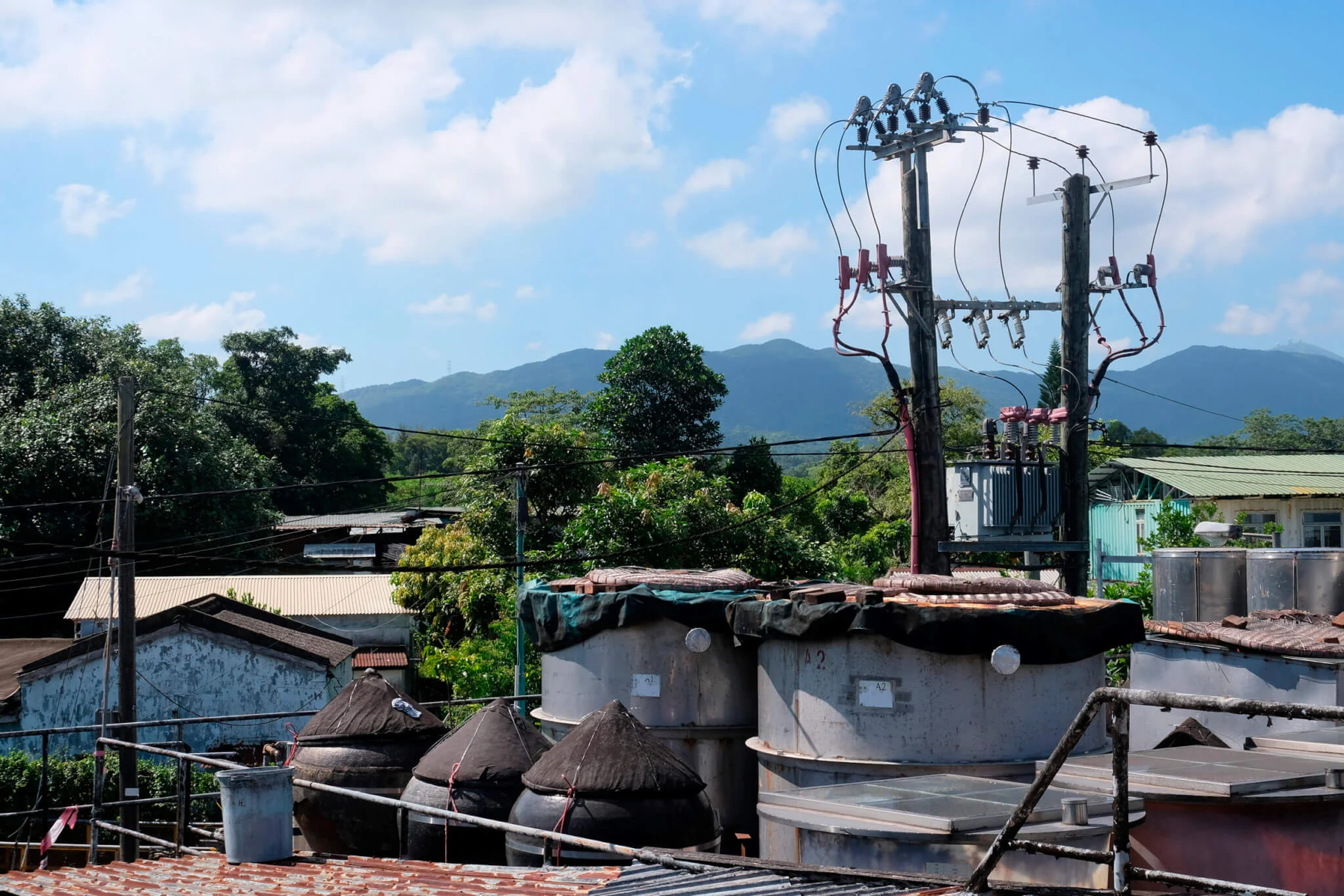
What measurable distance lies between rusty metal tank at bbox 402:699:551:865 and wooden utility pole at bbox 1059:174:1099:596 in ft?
29.6

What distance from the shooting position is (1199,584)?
1820cm

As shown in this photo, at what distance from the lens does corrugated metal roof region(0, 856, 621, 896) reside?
26.6ft

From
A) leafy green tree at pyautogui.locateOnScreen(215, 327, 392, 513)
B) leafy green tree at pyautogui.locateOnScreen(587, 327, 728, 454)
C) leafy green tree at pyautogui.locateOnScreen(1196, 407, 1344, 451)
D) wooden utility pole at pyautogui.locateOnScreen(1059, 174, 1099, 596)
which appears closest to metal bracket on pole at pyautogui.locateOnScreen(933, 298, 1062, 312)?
wooden utility pole at pyautogui.locateOnScreen(1059, 174, 1099, 596)

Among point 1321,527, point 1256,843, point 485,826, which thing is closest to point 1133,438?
point 1321,527

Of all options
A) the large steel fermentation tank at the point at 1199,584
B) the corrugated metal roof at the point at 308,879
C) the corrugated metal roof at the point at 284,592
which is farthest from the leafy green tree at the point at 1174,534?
the corrugated metal roof at the point at 284,592

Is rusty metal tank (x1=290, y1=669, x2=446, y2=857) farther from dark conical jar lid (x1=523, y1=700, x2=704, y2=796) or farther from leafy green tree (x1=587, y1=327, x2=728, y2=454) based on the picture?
leafy green tree (x1=587, y1=327, x2=728, y2=454)

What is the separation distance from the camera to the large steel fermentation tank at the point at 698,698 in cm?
1298

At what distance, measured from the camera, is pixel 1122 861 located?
479cm

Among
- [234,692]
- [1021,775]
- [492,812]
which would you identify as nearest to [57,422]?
[234,692]

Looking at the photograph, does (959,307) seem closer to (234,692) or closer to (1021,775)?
(1021,775)

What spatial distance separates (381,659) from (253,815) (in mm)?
26109

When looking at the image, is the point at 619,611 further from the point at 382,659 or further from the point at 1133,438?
the point at 1133,438

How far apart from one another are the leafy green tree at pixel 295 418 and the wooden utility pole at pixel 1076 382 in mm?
43401

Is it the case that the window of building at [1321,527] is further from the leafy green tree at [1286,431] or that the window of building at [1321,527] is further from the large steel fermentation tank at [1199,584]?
the leafy green tree at [1286,431]
